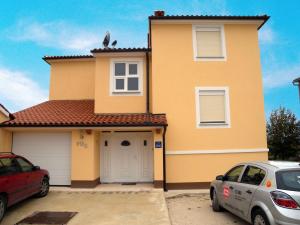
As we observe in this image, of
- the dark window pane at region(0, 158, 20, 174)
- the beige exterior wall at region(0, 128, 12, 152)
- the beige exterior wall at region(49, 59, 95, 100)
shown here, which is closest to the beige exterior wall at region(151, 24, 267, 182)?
the beige exterior wall at region(49, 59, 95, 100)

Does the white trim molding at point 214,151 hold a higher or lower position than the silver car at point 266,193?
higher

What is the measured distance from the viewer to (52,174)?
12633mm

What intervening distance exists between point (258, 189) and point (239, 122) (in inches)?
286

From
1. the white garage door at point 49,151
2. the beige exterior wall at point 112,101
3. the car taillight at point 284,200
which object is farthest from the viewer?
the beige exterior wall at point 112,101

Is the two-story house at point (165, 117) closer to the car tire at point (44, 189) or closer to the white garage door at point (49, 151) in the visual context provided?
the white garage door at point (49, 151)

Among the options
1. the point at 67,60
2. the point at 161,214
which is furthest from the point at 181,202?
the point at 67,60

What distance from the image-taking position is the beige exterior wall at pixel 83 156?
1216 centimetres

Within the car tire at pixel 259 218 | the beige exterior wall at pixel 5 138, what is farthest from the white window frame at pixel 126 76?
the car tire at pixel 259 218

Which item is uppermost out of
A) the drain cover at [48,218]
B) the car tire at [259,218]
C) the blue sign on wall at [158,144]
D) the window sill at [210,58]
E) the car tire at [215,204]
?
the window sill at [210,58]

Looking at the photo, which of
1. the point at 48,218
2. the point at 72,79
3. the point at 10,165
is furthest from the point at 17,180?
the point at 72,79

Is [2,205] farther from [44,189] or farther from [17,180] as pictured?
[44,189]

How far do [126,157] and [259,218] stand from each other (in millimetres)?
8419

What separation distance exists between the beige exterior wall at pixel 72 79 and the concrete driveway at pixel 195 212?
8.42 metres

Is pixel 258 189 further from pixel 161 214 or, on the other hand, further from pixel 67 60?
pixel 67 60
